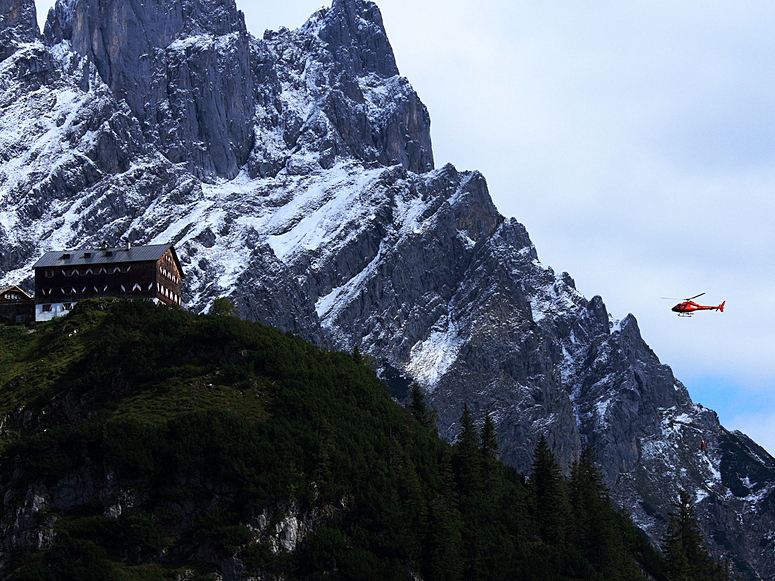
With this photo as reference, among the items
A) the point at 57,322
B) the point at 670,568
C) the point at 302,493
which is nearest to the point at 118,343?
the point at 57,322

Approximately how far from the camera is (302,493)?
126125mm

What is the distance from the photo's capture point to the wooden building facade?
16262cm

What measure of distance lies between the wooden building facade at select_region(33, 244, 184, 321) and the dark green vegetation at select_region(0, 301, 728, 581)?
5.04 m

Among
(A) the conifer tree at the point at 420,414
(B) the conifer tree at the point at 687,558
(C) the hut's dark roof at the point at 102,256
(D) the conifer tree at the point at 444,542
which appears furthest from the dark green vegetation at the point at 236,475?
(A) the conifer tree at the point at 420,414

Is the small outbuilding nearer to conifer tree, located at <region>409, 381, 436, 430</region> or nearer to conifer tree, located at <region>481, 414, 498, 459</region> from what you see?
conifer tree, located at <region>409, 381, 436, 430</region>

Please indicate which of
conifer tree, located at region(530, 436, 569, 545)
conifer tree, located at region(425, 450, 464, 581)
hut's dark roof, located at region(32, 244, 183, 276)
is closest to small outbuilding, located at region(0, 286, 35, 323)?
hut's dark roof, located at region(32, 244, 183, 276)

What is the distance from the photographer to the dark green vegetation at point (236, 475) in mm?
117688

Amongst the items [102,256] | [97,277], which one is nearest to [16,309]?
[97,277]

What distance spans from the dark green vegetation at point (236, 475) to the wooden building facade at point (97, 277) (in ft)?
16.5

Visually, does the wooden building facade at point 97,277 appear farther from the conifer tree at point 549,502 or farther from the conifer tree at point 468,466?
the conifer tree at point 549,502

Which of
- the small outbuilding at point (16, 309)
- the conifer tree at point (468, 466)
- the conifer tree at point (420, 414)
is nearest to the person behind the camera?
the conifer tree at point (468, 466)

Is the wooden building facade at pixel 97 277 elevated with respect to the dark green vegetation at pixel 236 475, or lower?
elevated

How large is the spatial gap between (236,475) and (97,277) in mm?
51770

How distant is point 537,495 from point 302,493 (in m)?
42.3
